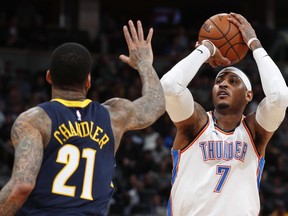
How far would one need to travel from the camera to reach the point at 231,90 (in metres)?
6.09

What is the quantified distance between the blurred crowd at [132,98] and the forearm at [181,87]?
7763mm

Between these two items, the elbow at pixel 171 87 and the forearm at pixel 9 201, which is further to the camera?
the elbow at pixel 171 87

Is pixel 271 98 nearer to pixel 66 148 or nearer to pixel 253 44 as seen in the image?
pixel 253 44

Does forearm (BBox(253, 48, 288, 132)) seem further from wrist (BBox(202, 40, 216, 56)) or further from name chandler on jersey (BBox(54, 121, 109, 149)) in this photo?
name chandler on jersey (BBox(54, 121, 109, 149))

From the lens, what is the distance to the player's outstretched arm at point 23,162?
377cm

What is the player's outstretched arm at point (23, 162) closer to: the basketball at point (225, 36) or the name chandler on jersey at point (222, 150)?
the name chandler on jersey at point (222, 150)

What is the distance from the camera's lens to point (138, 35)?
4820mm

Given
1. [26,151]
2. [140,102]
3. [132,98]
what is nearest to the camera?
[26,151]

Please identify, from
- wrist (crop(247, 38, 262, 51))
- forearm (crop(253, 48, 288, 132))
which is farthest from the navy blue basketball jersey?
wrist (crop(247, 38, 262, 51))

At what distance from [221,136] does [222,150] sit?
0.49 ft

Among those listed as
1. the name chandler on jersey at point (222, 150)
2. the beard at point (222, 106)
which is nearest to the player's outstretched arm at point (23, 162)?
the name chandler on jersey at point (222, 150)

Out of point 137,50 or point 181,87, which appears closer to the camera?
point 137,50

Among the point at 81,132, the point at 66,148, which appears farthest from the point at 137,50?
the point at 66,148

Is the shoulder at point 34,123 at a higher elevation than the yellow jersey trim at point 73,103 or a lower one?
lower
